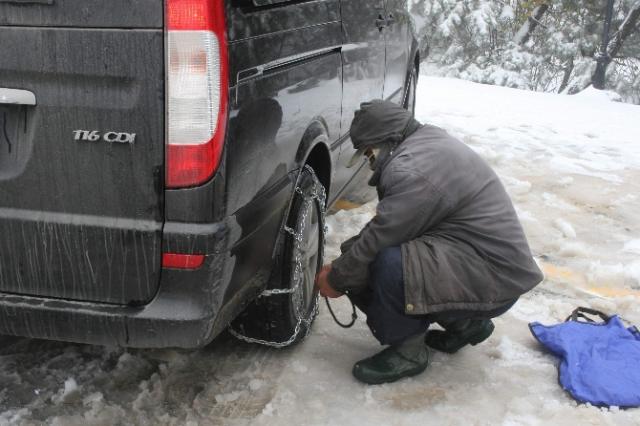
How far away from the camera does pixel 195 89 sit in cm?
180

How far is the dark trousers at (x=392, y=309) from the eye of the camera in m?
2.58

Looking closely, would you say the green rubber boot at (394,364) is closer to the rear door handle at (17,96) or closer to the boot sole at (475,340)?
the boot sole at (475,340)

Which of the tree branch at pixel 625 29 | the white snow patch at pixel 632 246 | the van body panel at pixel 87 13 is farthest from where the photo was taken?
the tree branch at pixel 625 29

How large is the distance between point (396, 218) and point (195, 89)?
1017mm

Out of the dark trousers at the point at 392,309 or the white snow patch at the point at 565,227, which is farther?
the white snow patch at the point at 565,227

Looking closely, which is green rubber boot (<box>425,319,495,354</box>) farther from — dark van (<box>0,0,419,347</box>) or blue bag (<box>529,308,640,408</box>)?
dark van (<box>0,0,419,347</box>)

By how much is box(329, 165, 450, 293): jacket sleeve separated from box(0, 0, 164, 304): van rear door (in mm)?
946

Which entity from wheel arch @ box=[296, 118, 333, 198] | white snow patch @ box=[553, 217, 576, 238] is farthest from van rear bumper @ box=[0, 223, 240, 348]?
white snow patch @ box=[553, 217, 576, 238]

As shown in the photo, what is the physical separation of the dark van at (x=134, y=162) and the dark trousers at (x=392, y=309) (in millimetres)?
613

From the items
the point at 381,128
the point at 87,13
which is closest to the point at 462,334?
the point at 381,128

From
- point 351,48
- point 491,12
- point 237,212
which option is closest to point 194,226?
point 237,212

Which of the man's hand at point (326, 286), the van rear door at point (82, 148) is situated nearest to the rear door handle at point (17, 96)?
the van rear door at point (82, 148)

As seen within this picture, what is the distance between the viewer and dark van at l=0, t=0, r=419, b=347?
1.77 meters

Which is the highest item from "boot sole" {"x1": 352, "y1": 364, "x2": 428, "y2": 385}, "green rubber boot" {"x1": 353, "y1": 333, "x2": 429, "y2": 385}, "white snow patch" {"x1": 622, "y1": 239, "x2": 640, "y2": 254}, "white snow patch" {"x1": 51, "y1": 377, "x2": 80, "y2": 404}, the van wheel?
the van wheel
